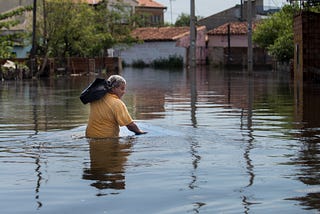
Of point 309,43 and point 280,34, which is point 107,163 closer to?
point 309,43

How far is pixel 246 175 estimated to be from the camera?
372 inches

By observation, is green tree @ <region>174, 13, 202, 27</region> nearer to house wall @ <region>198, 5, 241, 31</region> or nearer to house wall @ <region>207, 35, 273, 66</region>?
house wall @ <region>198, 5, 241, 31</region>

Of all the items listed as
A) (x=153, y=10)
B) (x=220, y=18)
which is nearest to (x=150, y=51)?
(x=220, y=18)

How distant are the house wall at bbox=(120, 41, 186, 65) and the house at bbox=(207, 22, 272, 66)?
4.30m

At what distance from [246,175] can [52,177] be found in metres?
2.35

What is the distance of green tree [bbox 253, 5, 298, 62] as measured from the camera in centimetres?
5078

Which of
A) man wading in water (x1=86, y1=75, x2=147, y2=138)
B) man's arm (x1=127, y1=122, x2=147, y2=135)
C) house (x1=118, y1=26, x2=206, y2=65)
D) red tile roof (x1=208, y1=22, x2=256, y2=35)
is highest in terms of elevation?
red tile roof (x1=208, y1=22, x2=256, y2=35)

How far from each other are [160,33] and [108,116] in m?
79.1

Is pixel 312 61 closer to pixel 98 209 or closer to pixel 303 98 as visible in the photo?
pixel 303 98

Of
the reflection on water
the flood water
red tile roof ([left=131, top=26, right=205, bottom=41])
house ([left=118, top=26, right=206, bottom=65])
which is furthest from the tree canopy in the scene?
the reflection on water

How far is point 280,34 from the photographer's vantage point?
55.9m

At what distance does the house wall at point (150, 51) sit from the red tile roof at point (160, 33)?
1.89 ft

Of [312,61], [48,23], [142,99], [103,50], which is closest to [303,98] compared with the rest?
[142,99]

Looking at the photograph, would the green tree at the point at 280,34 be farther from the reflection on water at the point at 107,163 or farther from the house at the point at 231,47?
the reflection on water at the point at 107,163
